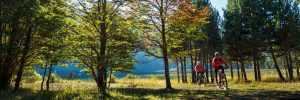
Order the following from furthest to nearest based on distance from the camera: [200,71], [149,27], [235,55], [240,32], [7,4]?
[235,55] < [240,32] < [200,71] < [149,27] < [7,4]

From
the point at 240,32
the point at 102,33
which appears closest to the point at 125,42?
the point at 102,33

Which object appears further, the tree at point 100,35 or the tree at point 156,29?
the tree at point 156,29

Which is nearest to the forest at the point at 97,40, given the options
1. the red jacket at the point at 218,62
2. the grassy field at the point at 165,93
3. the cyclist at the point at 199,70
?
the grassy field at the point at 165,93

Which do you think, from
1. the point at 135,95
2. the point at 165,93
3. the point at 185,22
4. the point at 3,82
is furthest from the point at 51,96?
the point at 185,22

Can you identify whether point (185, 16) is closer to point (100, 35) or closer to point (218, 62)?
point (218, 62)

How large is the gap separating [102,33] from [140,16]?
384cm

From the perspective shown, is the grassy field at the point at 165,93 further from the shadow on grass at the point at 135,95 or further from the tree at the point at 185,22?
the tree at the point at 185,22

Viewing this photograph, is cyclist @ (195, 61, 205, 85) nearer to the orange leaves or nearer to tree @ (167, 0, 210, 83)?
tree @ (167, 0, 210, 83)

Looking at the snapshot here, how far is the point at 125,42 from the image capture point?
19562 mm

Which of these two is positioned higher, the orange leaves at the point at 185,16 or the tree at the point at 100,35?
the orange leaves at the point at 185,16

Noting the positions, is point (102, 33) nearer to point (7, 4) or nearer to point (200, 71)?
point (7, 4)

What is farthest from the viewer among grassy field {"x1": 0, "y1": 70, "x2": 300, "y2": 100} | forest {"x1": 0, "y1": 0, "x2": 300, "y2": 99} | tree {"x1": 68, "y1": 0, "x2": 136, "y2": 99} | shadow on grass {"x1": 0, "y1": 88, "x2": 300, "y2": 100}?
tree {"x1": 68, "y1": 0, "x2": 136, "y2": 99}

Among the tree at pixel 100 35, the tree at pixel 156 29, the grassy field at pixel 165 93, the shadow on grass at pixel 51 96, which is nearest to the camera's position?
the shadow on grass at pixel 51 96

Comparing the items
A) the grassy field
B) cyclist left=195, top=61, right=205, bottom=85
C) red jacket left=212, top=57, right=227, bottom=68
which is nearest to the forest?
the grassy field
